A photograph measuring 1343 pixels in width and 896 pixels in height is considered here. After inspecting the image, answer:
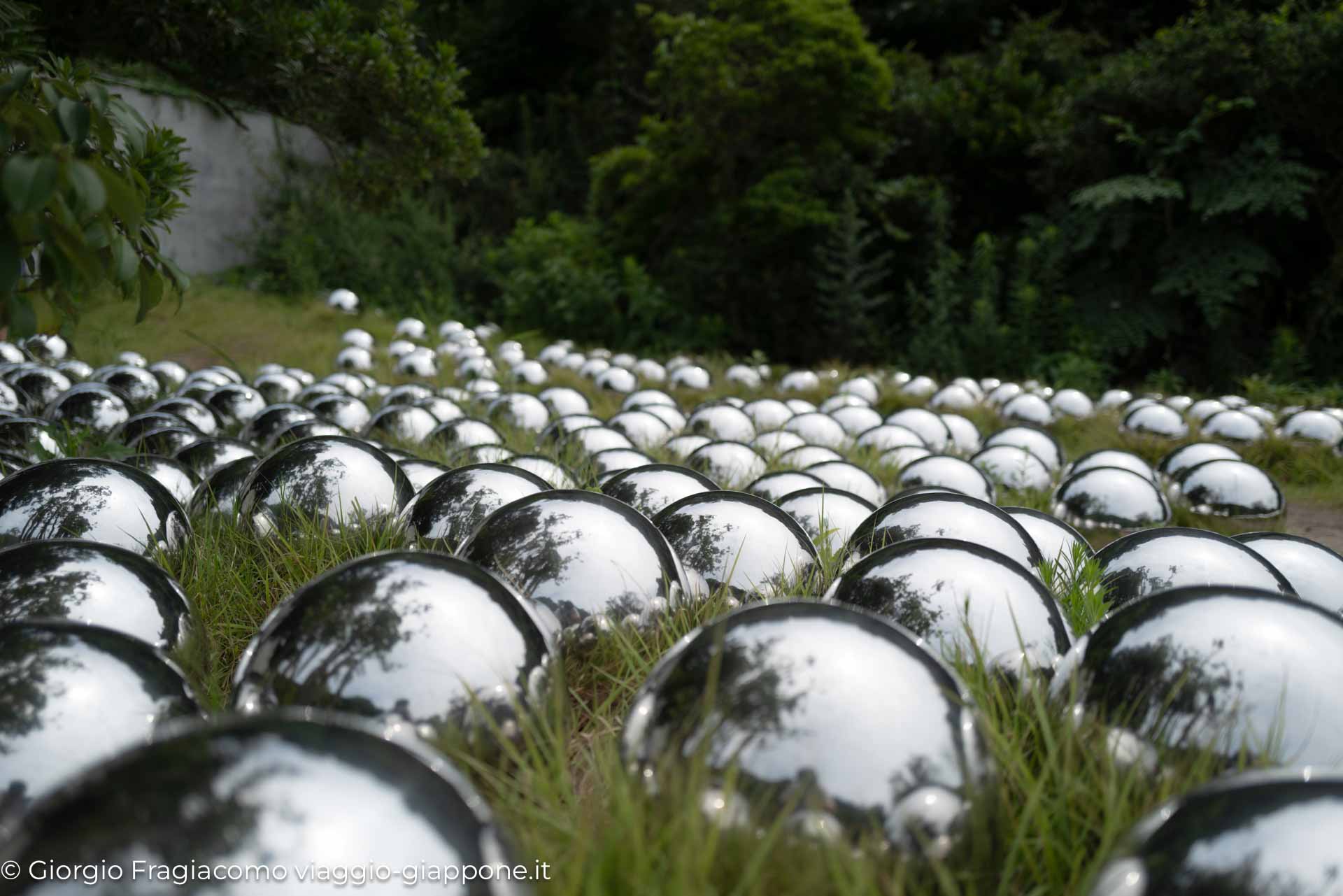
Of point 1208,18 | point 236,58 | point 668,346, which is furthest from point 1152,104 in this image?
point 236,58

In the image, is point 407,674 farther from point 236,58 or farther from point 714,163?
point 714,163

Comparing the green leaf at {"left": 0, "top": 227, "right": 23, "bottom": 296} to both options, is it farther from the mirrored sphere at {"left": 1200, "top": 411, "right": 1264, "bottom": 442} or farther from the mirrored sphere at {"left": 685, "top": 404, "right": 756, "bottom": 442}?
the mirrored sphere at {"left": 1200, "top": 411, "right": 1264, "bottom": 442}

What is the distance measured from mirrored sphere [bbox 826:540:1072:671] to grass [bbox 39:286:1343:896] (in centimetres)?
6

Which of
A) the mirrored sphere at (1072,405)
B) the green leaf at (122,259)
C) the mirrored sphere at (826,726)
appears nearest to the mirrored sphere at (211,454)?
the green leaf at (122,259)

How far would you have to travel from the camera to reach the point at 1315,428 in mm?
6625

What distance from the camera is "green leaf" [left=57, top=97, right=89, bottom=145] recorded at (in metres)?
1.39

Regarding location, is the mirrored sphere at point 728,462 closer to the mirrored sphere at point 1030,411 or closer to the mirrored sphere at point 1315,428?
the mirrored sphere at point 1030,411

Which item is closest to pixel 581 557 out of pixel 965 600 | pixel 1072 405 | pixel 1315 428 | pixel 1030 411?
pixel 965 600

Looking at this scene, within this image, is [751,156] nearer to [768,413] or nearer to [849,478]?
[768,413]

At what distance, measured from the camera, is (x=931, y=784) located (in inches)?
44.1

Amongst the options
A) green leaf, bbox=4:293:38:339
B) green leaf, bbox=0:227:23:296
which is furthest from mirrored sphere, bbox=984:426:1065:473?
green leaf, bbox=0:227:23:296

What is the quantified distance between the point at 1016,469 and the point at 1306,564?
8.28 feet

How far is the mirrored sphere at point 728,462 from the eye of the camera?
13.7 ft

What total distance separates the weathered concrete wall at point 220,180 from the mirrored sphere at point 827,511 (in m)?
12.6
